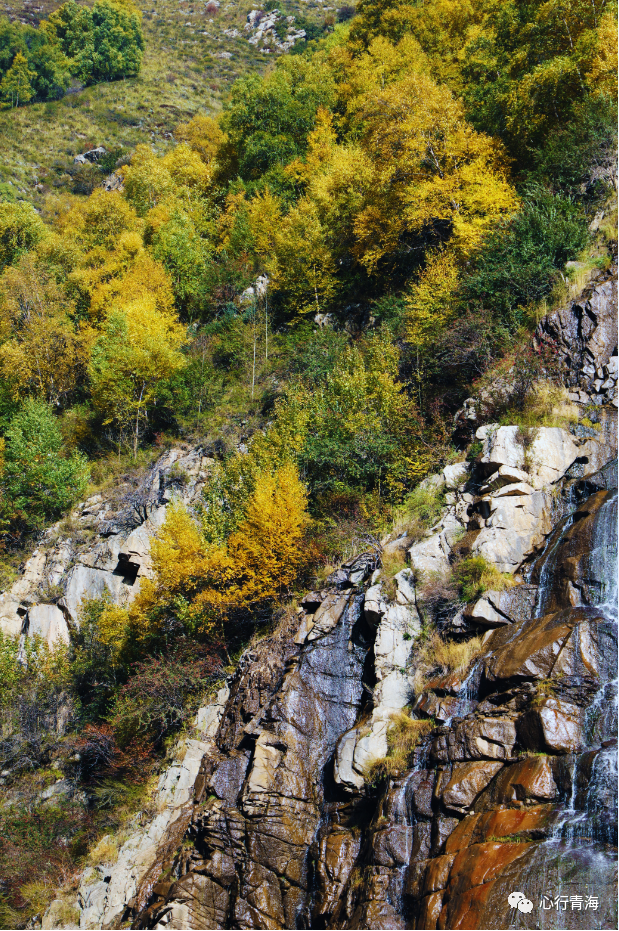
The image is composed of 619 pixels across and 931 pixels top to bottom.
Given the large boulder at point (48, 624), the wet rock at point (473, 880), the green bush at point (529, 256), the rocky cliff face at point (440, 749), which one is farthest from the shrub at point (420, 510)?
the large boulder at point (48, 624)

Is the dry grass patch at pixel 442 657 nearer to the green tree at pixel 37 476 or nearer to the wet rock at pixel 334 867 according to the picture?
the wet rock at pixel 334 867

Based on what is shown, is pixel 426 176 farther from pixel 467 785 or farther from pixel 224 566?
pixel 467 785

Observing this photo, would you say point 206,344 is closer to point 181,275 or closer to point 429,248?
point 181,275

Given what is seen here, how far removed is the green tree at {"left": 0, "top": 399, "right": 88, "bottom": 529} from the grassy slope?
136 ft

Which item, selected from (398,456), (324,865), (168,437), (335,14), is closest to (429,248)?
(398,456)

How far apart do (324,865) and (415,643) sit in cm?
494

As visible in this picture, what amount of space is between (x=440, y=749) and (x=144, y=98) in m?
98.5

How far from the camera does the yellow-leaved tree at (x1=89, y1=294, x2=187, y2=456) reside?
32219 mm

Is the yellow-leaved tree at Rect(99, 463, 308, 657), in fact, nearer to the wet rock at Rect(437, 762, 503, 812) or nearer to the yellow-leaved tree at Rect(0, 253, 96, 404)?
the wet rock at Rect(437, 762, 503, 812)

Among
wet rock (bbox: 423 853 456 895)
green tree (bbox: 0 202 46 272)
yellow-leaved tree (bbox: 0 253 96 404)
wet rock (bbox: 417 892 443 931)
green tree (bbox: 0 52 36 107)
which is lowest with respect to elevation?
wet rock (bbox: 417 892 443 931)

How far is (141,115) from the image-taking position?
86.0 meters

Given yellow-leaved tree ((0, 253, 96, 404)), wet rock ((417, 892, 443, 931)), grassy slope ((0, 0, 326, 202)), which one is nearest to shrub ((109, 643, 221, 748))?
wet rock ((417, 892, 443, 931))

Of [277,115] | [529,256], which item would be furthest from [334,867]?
[277,115]

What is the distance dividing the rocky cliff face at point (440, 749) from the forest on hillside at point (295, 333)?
1.98 metres
